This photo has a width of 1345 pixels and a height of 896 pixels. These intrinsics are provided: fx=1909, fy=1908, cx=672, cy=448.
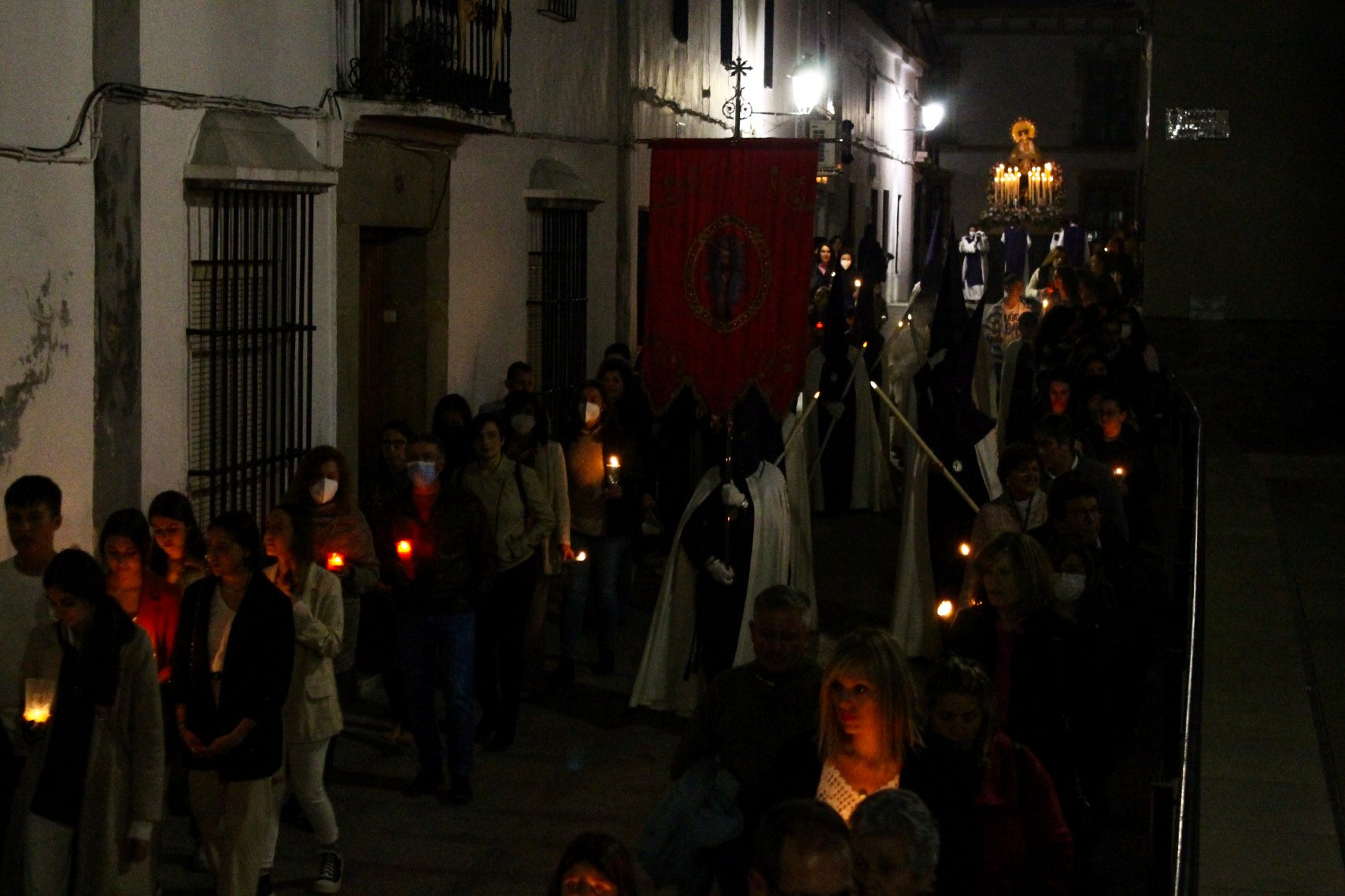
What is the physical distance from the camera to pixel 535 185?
48.3 ft

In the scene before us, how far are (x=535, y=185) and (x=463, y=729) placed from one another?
7190mm

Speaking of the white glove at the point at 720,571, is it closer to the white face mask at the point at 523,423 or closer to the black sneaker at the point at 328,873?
the white face mask at the point at 523,423

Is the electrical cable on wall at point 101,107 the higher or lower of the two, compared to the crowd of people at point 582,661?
higher

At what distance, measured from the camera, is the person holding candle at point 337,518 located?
8.37 metres

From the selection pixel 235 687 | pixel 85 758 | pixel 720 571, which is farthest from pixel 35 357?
pixel 720 571

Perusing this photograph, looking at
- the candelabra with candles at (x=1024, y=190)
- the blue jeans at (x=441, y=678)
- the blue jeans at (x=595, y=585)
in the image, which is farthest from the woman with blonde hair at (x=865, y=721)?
the candelabra with candles at (x=1024, y=190)

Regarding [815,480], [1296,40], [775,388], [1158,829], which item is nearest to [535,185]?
[815,480]

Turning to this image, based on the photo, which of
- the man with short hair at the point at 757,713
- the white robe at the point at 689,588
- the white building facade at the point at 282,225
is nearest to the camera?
the man with short hair at the point at 757,713

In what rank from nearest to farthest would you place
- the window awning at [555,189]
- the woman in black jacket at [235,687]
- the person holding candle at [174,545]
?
1. the woman in black jacket at [235,687]
2. the person holding candle at [174,545]
3. the window awning at [555,189]

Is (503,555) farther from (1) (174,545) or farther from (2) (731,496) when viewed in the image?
(1) (174,545)

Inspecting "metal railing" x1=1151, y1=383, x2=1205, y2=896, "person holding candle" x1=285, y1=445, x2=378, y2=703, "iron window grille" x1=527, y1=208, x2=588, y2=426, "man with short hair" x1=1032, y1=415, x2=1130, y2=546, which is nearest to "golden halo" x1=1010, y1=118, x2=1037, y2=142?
"iron window grille" x1=527, y1=208, x2=588, y2=426

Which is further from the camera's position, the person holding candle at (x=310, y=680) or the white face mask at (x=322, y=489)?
the white face mask at (x=322, y=489)

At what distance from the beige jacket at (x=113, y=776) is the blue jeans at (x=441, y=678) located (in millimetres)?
2209

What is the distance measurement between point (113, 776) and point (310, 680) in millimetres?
1211
